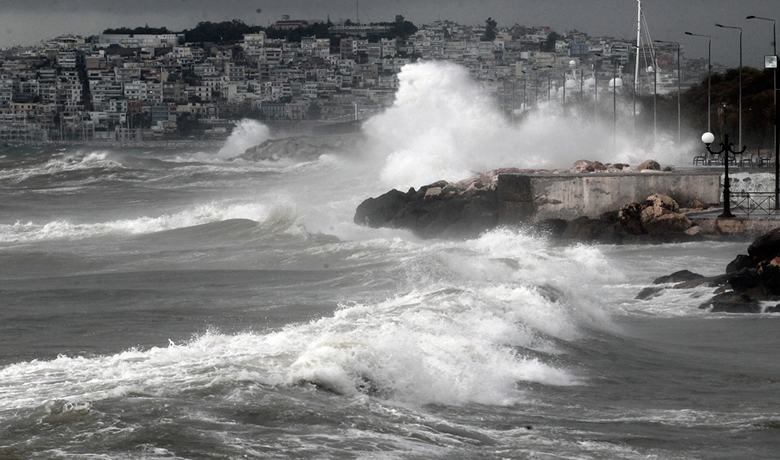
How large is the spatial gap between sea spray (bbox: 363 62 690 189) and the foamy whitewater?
1707 cm

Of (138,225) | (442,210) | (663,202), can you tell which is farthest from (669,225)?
(138,225)

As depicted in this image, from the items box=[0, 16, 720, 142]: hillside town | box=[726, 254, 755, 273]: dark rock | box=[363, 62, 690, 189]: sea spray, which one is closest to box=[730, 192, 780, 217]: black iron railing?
box=[726, 254, 755, 273]: dark rock

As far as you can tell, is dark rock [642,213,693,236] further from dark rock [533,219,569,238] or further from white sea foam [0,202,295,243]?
white sea foam [0,202,295,243]

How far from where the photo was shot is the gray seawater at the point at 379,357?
23.1ft

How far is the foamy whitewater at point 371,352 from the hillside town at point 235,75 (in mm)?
109064

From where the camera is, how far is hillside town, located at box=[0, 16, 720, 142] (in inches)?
5842

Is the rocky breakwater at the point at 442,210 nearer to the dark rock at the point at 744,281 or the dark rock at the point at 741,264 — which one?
the dark rock at the point at 741,264

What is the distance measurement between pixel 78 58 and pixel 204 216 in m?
160

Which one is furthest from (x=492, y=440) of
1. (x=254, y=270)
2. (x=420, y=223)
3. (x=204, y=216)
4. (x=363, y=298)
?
(x=204, y=216)

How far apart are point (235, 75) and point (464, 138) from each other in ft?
426

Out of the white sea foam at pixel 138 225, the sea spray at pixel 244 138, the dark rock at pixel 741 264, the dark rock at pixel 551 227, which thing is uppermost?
the dark rock at pixel 741 264

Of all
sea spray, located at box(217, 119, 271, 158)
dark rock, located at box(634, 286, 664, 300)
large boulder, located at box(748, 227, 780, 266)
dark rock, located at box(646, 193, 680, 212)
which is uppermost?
large boulder, located at box(748, 227, 780, 266)

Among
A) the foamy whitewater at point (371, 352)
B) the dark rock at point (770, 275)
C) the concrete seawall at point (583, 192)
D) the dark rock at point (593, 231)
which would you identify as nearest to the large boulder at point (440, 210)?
the foamy whitewater at point (371, 352)

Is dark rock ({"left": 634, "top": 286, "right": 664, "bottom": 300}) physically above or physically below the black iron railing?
below
